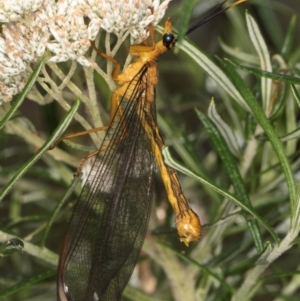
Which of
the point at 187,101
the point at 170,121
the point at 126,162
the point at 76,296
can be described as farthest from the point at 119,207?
the point at 187,101

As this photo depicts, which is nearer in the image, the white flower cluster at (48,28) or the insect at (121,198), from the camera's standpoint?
the white flower cluster at (48,28)

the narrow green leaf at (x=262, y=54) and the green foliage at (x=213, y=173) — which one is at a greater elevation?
the narrow green leaf at (x=262, y=54)

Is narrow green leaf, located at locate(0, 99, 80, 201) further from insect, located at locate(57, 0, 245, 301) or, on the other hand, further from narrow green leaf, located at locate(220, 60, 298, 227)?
narrow green leaf, located at locate(220, 60, 298, 227)

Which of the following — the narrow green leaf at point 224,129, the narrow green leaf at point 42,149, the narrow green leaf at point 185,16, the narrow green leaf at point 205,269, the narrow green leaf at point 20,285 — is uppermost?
the narrow green leaf at point 185,16

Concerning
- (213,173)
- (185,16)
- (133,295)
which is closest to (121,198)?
(133,295)

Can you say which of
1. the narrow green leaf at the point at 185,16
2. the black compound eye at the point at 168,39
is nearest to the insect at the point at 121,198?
the black compound eye at the point at 168,39

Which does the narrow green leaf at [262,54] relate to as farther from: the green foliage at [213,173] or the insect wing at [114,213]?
the insect wing at [114,213]

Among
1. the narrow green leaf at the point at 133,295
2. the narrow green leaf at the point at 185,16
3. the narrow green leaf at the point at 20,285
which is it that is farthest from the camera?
the narrow green leaf at the point at 133,295
